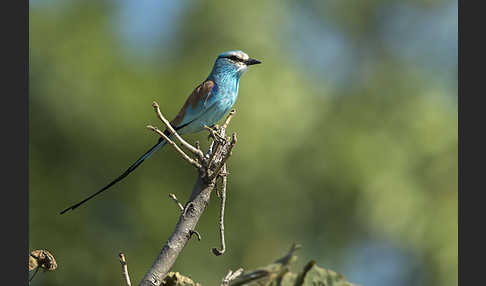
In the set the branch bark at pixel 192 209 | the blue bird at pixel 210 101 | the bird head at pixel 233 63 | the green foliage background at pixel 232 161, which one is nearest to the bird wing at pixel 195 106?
the blue bird at pixel 210 101

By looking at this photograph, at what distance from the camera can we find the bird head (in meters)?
3.79

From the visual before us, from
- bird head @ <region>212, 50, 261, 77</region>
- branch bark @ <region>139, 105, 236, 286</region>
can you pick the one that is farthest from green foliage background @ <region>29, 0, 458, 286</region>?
branch bark @ <region>139, 105, 236, 286</region>

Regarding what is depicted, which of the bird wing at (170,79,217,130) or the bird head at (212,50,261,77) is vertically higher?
the bird head at (212,50,261,77)

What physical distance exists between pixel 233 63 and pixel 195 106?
46 cm

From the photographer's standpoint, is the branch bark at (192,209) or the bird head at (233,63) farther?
the bird head at (233,63)

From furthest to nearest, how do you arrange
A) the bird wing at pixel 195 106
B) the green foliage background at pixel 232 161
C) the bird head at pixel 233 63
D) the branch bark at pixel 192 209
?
1. the green foliage background at pixel 232 161
2. the bird head at pixel 233 63
3. the bird wing at pixel 195 106
4. the branch bark at pixel 192 209

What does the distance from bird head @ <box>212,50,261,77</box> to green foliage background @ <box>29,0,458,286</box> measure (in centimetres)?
246

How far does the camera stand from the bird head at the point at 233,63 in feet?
12.4

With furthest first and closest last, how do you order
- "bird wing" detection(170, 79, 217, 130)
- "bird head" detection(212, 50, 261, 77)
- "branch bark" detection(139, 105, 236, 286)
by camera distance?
1. "bird head" detection(212, 50, 261, 77)
2. "bird wing" detection(170, 79, 217, 130)
3. "branch bark" detection(139, 105, 236, 286)

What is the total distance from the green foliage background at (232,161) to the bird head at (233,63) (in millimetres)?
2463

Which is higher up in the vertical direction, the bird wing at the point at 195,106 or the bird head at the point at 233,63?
the bird head at the point at 233,63

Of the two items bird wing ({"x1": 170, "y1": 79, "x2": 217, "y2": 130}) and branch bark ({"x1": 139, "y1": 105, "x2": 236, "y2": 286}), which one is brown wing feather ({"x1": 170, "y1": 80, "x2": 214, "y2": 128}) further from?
branch bark ({"x1": 139, "y1": 105, "x2": 236, "y2": 286})

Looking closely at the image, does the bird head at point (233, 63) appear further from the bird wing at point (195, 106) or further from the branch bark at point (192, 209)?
the branch bark at point (192, 209)

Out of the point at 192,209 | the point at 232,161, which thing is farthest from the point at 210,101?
the point at 232,161
